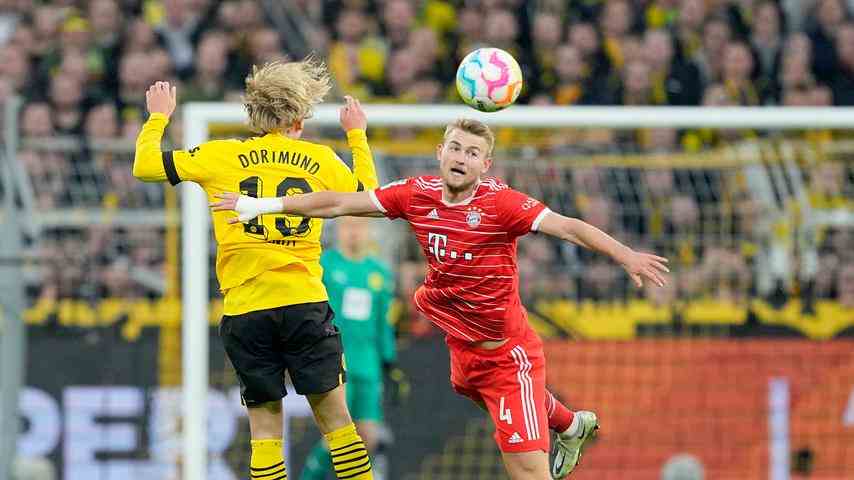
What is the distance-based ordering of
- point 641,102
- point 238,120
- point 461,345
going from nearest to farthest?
point 461,345, point 238,120, point 641,102

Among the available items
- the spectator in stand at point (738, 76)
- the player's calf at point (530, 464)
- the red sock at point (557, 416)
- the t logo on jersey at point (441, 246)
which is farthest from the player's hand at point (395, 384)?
the spectator in stand at point (738, 76)

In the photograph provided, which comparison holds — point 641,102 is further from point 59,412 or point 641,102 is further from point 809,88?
point 59,412

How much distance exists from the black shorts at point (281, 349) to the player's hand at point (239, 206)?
523 mm

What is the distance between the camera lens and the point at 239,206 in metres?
6.44

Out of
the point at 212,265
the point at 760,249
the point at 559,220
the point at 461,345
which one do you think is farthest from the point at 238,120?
the point at 760,249

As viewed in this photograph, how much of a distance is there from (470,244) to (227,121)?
9.29 feet

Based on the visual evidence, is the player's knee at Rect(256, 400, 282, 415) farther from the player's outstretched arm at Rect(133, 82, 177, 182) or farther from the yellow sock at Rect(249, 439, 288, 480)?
the player's outstretched arm at Rect(133, 82, 177, 182)

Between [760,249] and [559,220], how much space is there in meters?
5.03

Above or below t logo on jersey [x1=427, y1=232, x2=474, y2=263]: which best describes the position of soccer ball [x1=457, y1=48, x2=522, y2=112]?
above

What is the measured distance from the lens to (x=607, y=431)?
37.1ft

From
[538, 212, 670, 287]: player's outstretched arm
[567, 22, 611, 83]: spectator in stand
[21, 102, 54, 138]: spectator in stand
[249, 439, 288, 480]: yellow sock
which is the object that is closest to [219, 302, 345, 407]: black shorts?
[249, 439, 288, 480]: yellow sock

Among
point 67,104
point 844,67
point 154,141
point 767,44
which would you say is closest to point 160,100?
point 154,141

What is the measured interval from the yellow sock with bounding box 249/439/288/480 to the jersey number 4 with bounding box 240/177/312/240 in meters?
0.96

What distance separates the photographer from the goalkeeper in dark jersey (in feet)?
33.5
